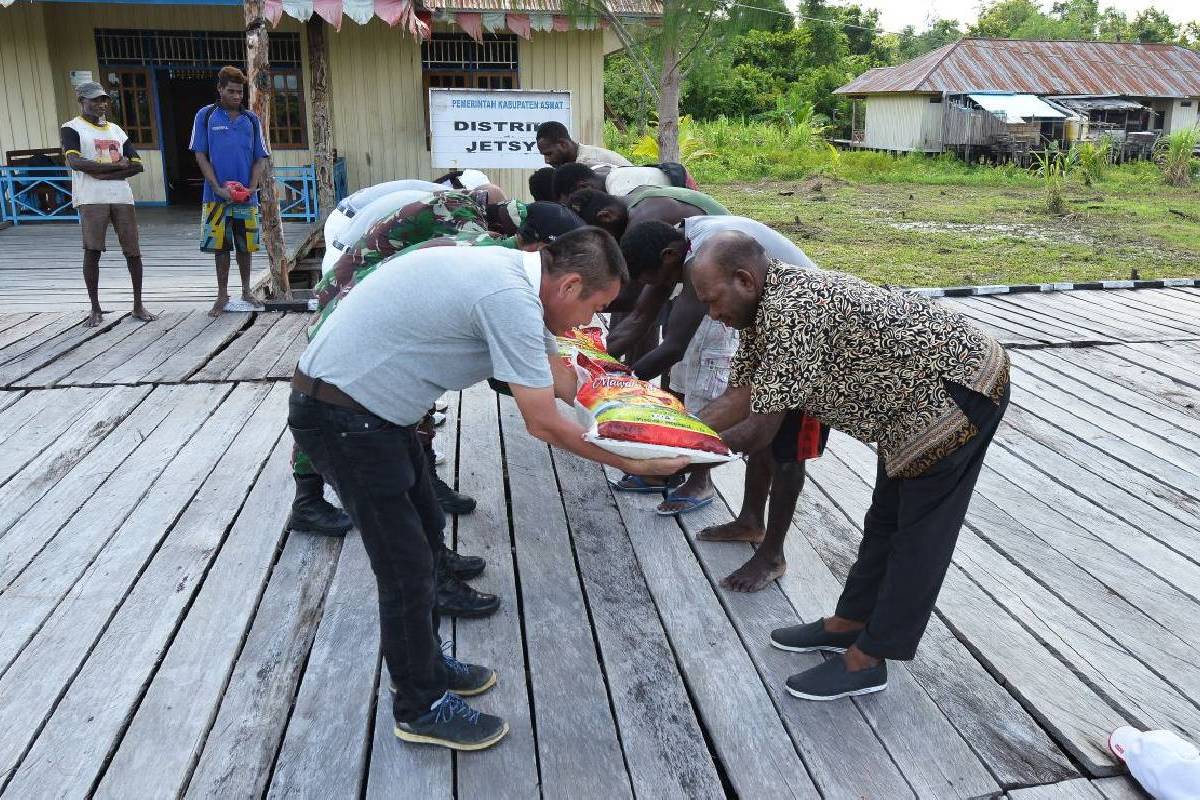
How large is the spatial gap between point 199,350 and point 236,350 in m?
0.22

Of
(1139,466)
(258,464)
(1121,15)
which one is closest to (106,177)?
(258,464)

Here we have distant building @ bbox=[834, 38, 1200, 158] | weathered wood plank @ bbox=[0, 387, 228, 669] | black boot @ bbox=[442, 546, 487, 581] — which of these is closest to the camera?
weathered wood plank @ bbox=[0, 387, 228, 669]

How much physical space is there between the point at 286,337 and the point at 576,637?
422 centimetres

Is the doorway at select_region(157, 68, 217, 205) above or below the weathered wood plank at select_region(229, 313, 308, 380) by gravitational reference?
above

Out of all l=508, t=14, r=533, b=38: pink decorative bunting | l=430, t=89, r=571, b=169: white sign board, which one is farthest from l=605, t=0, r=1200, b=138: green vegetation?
l=430, t=89, r=571, b=169: white sign board

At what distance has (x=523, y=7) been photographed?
10102mm

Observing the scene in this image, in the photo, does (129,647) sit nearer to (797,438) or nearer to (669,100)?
(797,438)

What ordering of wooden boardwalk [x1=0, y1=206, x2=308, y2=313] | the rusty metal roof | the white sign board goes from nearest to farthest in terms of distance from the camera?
wooden boardwalk [x1=0, y1=206, x2=308, y2=313] → the white sign board → the rusty metal roof

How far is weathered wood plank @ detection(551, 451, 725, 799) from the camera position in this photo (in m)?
2.33

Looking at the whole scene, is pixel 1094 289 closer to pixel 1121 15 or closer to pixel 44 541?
pixel 44 541

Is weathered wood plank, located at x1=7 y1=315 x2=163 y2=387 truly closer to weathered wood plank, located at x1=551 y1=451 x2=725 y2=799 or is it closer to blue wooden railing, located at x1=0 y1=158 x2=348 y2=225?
weathered wood plank, located at x1=551 y1=451 x2=725 y2=799

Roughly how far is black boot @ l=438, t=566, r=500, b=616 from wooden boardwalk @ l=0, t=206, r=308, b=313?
16.7 ft

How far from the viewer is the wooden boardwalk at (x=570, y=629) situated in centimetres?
234

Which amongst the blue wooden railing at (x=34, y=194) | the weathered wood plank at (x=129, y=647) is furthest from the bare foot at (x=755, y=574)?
the blue wooden railing at (x=34, y=194)
